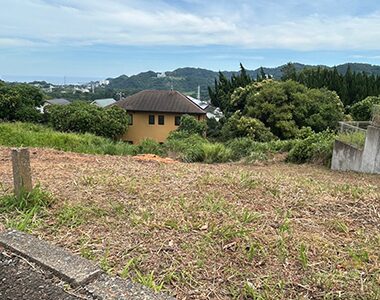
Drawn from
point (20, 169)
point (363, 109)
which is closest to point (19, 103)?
point (363, 109)

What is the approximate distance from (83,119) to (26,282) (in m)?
18.0

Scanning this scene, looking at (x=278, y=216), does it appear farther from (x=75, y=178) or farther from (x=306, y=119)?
(x=306, y=119)

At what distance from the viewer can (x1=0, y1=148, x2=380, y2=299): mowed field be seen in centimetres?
171

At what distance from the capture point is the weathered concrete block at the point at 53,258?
59.7 inches

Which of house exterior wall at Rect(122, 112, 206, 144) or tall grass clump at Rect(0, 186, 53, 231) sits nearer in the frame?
tall grass clump at Rect(0, 186, 53, 231)

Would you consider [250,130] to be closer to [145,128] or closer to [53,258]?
[145,128]

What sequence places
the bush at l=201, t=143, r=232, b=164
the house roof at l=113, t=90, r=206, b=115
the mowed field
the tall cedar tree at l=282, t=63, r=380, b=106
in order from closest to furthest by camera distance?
the mowed field < the bush at l=201, t=143, r=232, b=164 < the house roof at l=113, t=90, r=206, b=115 < the tall cedar tree at l=282, t=63, r=380, b=106

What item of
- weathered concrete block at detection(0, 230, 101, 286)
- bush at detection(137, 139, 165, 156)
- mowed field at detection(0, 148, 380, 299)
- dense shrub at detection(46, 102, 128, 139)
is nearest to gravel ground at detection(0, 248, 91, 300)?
weathered concrete block at detection(0, 230, 101, 286)

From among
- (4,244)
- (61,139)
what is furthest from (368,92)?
(4,244)

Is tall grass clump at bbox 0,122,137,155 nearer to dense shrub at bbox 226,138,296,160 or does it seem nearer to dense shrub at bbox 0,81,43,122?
dense shrub at bbox 226,138,296,160

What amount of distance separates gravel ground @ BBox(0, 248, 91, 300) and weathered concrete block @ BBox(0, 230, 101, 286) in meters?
0.04

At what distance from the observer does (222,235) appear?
214 centimetres

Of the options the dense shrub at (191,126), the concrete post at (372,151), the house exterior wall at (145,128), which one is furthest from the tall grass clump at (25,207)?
the house exterior wall at (145,128)

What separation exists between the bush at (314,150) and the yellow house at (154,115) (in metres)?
13.1
